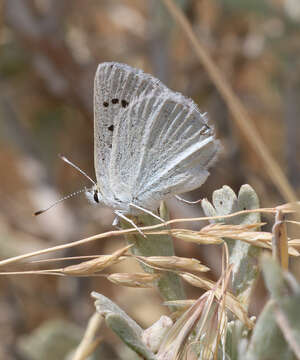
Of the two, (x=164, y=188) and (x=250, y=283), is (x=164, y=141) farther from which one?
(x=250, y=283)

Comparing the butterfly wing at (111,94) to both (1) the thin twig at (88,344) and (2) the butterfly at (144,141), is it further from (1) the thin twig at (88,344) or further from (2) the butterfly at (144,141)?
(1) the thin twig at (88,344)

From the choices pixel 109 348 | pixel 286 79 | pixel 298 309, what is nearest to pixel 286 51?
pixel 286 79

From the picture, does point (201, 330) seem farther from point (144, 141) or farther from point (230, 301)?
point (144, 141)

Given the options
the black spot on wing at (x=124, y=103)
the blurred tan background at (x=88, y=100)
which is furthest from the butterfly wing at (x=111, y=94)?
the blurred tan background at (x=88, y=100)

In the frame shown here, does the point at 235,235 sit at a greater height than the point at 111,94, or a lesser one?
lesser

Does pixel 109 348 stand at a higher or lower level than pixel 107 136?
lower

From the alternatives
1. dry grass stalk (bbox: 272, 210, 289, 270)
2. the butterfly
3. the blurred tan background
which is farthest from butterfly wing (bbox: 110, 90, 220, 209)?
the blurred tan background

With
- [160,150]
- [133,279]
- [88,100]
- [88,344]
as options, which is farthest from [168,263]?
[88,100]

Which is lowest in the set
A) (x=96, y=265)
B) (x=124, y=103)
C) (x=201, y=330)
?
(x=201, y=330)
